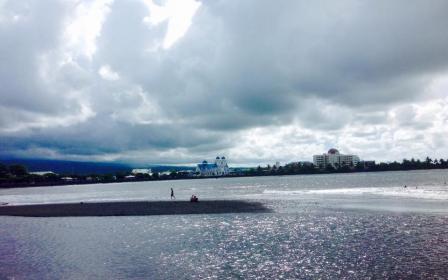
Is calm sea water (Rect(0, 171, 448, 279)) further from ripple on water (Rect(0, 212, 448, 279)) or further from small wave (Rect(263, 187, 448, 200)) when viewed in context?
small wave (Rect(263, 187, 448, 200))

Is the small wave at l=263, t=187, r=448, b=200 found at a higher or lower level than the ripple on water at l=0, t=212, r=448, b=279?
higher

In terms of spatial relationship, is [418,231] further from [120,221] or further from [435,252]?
[120,221]

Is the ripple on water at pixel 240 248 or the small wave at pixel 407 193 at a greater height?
the small wave at pixel 407 193

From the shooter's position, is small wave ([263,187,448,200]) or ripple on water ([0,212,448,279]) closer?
ripple on water ([0,212,448,279])

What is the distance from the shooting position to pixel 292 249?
97.8 ft

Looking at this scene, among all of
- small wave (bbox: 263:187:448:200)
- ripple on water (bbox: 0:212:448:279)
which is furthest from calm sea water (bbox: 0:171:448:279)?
small wave (bbox: 263:187:448:200)

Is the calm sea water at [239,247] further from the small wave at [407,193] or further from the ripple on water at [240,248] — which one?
the small wave at [407,193]

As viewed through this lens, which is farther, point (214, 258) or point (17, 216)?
point (17, 216)

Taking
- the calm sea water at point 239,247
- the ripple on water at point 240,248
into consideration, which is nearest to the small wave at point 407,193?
the calm sea water at point 239,247

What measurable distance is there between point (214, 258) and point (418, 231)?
17665 millimetres

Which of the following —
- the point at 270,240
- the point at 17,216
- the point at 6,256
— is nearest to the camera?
the point at 6,256

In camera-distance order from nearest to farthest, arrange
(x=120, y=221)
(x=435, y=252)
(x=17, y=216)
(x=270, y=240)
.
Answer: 1. (x=435, y=252)
2. (x=270, y=240)
3. (x=120, y=221)
4. (x=17, y=216)

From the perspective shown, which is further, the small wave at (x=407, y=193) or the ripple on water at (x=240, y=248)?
the small wave at (x=407, y=193)

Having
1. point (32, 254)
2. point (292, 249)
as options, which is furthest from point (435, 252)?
point (32, 254)
